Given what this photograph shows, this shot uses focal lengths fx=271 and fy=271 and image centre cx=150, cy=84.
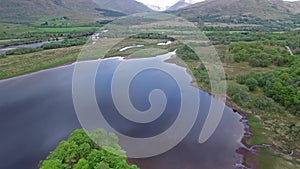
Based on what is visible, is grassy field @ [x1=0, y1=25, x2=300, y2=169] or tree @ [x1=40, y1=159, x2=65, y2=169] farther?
grassy field @ [x1=0, y1=25, x2=300, y2=169]

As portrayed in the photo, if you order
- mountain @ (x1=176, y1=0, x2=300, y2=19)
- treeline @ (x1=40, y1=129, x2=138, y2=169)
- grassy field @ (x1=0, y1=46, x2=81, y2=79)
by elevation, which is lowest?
treeline @ (x1=40, y1=129, x2=138, y2=169)

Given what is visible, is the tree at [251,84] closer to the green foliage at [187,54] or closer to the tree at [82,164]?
the green foliage at [187,54]

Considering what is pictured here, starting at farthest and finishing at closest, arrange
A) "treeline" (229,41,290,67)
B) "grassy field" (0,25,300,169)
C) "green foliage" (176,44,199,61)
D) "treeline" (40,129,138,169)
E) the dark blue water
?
1. "green foliage" (176,44,199,61)
2. "treeline" (229,41,290,67)
3. "grassy field" (0,25,300,169)
4. the dark blue water
5. "treeline" (40,129,138,169)

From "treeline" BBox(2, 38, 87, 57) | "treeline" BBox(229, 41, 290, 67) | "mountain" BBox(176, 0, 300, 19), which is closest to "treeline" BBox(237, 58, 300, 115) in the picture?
"treeline" BBox(229, 41, 290, 67)

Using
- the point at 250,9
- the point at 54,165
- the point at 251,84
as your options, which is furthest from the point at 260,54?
the point at 250,9

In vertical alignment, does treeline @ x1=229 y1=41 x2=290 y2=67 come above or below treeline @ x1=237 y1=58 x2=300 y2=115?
above

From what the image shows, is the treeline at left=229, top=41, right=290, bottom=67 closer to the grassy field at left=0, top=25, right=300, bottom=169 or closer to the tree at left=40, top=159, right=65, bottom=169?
the grassy field at left=0, top=25, right=300, bottom=169
